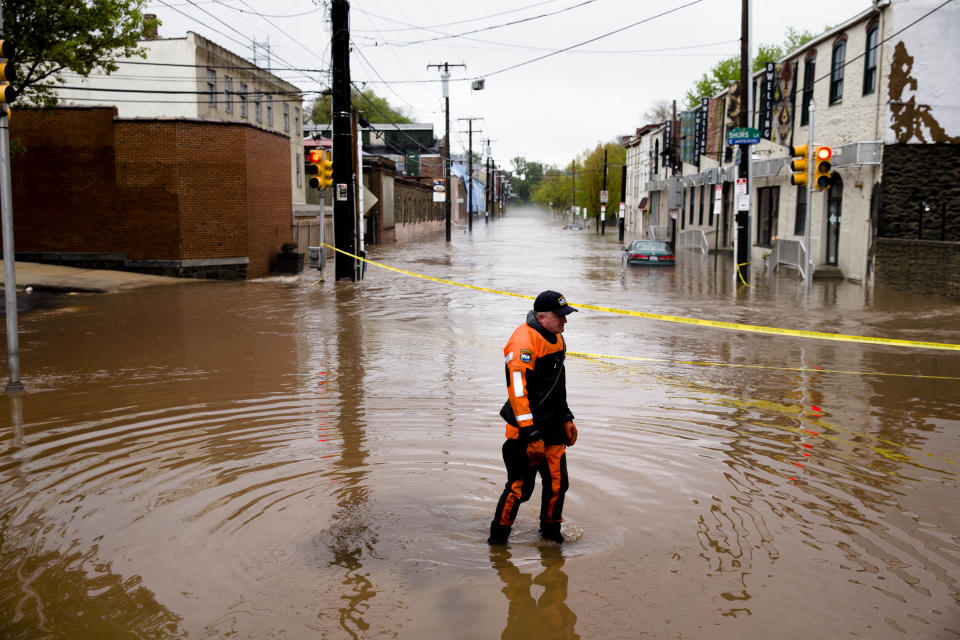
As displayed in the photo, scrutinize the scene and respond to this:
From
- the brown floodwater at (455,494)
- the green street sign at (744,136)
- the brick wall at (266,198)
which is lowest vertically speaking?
the brown floodwater at (455,494)

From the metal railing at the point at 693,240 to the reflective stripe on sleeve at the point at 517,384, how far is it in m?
39.3

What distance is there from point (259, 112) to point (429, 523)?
1817 inches

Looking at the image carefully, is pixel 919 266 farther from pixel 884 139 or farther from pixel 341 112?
pixel 341 112

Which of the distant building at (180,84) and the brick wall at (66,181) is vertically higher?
the distant building at (180,84)

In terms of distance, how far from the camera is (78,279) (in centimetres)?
2364

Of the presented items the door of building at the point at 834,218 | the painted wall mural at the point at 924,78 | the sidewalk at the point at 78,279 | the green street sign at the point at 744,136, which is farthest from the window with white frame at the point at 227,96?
the painted wall mural at the point at 924,78

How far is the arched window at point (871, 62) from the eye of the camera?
25.8 meters

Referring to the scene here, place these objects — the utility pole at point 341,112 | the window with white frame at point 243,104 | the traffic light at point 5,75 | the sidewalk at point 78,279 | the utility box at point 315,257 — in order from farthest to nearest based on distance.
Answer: the window with white frame at point 243,104, the utility box at point 315,257, the utility pole at point 341,112, the sidewalk at point 78,279, the traffic light at point 5,75

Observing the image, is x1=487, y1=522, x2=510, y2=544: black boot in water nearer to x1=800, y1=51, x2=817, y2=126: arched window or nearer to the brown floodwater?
the brown floodwater

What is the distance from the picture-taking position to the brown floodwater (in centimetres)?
490

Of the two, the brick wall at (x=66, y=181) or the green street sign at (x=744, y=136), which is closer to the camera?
the green street sign at (x=744, y=136)

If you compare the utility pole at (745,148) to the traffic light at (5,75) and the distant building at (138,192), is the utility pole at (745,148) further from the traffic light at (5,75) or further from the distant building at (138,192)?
the traffic light at (5,75)

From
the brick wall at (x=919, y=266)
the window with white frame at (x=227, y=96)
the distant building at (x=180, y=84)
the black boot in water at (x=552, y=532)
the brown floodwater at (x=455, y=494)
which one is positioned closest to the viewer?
the brown floodwater at (x=455, y=494)

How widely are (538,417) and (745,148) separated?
73.5 ft
